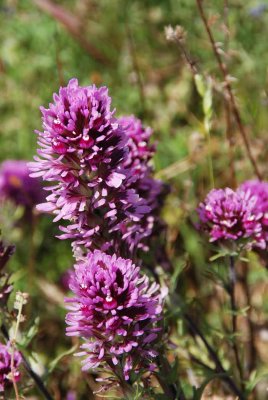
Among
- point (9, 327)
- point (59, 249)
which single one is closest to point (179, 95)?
point (59, 249)

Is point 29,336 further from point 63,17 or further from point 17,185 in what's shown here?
point 63,17

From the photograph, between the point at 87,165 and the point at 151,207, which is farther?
the point at 151,207

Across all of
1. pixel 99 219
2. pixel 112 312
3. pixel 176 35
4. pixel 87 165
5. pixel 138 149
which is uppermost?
pixel 176 35

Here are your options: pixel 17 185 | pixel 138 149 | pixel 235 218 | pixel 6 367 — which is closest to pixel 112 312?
pixel 6 367

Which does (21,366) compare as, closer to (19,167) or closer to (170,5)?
(19,167)

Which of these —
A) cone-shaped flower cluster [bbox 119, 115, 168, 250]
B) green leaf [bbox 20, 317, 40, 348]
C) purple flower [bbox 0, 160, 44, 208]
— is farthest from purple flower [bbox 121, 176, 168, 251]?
purple flower [bbox 0, 160, 44, 208]

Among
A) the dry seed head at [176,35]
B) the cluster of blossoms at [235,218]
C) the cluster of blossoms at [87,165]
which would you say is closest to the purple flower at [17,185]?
the dry seed head at [176,35]
